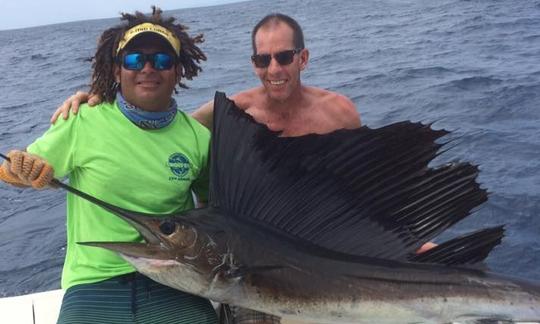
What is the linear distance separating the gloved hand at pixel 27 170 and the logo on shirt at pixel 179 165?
0.46 meters

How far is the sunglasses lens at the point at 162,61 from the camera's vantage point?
2.00 meters

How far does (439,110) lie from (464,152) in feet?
5.86

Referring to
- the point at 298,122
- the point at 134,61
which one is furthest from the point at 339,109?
the point at 134,61

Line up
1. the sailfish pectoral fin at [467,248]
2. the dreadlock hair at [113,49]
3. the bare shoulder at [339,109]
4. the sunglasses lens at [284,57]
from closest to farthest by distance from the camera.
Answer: the sailfish pectoral fin at [467,248]
the dreadlock hair at [113,49]
the sunglasses lens at [284,57]
the bare shoulder at [339,109]

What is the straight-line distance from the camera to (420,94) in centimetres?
803

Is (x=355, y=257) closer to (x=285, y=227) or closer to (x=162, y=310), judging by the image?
(x=285, y=227)

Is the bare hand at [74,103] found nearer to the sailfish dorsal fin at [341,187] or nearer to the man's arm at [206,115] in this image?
the sailfish dorsal fin at [341,187]

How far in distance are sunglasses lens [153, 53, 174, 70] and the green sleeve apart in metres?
0.36

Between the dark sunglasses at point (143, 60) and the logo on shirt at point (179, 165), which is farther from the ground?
the dark sunglasses at point (143, 60)

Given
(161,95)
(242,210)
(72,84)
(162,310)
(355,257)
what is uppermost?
(161,95)

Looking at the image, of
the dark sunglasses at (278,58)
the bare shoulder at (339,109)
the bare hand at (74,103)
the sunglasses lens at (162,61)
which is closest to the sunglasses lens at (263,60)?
the dark sunglasses at (278,58)

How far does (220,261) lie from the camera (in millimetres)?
1620

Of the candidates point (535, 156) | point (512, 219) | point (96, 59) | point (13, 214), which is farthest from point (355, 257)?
point (13, 214)

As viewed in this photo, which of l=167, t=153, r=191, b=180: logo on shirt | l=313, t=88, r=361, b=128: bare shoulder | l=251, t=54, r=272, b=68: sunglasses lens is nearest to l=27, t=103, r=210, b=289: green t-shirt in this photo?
l=167, t=153, r=191, b=180: logo on shirt
